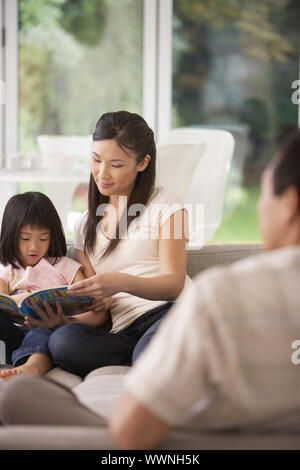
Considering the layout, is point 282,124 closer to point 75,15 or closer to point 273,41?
point 273,41

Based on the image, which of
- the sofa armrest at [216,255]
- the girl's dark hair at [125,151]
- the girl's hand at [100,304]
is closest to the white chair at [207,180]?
the sofa armrest at [216,255]

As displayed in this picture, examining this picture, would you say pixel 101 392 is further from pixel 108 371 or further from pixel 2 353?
pixel 2 353

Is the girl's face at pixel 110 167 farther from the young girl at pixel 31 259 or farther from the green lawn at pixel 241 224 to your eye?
the green lawn at pixel 241 224

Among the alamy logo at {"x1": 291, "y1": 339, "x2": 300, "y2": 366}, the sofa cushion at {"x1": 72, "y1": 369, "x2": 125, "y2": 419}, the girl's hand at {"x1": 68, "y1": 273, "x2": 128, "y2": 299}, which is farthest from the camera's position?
the girl's hand at {"x1": 68, "y1": 273, "x2": 128, "y2": 299}

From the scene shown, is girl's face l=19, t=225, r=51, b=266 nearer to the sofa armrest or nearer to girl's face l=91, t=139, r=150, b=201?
girl's face l=91, t=139, r=150, b=201

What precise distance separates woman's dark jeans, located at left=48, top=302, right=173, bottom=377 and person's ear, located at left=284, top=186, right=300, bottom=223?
0.88 meters

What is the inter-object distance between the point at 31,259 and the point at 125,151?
16.5 inches

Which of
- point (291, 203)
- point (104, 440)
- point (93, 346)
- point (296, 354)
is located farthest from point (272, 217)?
point (93, 346)

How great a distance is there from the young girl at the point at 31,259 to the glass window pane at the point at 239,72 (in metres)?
3.05

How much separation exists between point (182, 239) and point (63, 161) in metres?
1.77

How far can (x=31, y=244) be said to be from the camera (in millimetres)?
2104

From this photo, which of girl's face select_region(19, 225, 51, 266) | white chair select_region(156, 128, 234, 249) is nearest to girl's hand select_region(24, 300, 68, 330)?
girl's face select_region(19, 225, 51, 266)

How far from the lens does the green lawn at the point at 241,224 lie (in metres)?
5.28

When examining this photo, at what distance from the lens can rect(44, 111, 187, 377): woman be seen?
1839 mm
